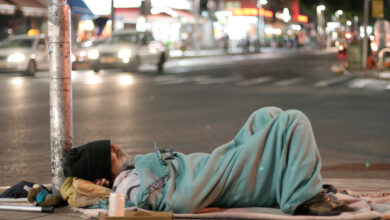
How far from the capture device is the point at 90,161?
503 cm

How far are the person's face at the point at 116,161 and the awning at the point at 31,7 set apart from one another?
101 ft

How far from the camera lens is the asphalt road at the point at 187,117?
8.40 meters

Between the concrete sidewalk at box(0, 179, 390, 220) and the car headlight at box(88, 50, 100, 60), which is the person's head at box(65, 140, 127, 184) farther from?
the car headlight at box(88, 50, 100, 60)

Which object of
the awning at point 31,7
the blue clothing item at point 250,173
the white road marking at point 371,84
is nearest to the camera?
the blue clothing item at point 250,173

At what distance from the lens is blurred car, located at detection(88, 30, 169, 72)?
94.9ft

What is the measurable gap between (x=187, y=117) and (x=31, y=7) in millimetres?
24636

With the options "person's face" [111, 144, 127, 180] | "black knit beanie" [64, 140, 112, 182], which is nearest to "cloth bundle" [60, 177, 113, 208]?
"black knit beanie" [64, 140, 112, 182]

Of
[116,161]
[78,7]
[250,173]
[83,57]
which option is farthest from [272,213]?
[83,57]

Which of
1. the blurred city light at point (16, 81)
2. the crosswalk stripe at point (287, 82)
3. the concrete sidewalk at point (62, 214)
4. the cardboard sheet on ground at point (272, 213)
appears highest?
the cardboard sheet on ground at point (272, 213)

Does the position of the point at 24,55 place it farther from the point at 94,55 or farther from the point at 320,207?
the point at 320,207

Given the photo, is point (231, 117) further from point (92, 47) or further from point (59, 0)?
point (92, 47)

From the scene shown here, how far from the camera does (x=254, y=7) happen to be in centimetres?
7738

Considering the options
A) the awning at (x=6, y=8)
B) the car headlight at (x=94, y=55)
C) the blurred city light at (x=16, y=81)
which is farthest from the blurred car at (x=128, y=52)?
the awning at (x=6, y=8)

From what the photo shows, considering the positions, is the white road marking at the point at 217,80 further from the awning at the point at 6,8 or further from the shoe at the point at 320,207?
the shoe at the point at 320,207
